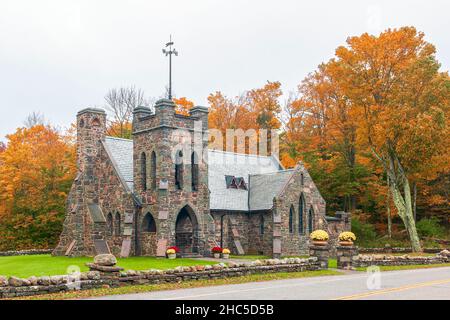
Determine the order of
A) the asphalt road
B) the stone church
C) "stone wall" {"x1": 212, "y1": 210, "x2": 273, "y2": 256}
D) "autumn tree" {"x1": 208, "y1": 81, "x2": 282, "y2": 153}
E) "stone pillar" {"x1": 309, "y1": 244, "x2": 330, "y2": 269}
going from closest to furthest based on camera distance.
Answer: the asphalt road → "stone pillar" {"x1": 309, "y1": 244, "x2": 330, "y2": 269} → the stone church → "stone wall" {"x1": 212, "y1": 210, "x2": 273, "y2": 256} → "autumn tree" {"x1": 208, "y1": 81, "x2": 282, "y2": 153}

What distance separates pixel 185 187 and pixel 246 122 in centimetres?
2993

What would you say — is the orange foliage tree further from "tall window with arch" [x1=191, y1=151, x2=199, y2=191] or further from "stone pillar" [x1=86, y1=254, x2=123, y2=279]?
"stone pillar" [x1=86, y1=254, x2=123, y2=279]

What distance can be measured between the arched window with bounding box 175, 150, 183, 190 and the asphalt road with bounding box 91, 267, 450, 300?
15.0m

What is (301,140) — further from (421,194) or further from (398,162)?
(398,162)

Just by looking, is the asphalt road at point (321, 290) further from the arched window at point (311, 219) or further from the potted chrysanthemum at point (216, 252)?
the arched window at point (311, 219)

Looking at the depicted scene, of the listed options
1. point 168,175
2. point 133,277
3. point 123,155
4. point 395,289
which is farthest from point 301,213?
point 395,289

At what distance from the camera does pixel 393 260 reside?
30.6 meters

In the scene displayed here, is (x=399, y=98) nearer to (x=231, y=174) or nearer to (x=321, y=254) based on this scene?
(x=231, y=174)

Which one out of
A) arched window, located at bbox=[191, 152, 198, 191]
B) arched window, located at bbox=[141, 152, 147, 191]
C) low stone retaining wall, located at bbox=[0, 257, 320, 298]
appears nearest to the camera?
low stone retaining wall, located at bbox=[0, 257, 320, 298]

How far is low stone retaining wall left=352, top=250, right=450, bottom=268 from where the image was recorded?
28781 millimetres

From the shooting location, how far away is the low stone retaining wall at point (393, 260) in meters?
28.8

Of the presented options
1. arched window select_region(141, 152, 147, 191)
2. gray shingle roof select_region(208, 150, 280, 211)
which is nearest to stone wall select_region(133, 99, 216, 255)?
arched window select_region(141, 152, 147, 191)

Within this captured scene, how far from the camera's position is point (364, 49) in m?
40.7
